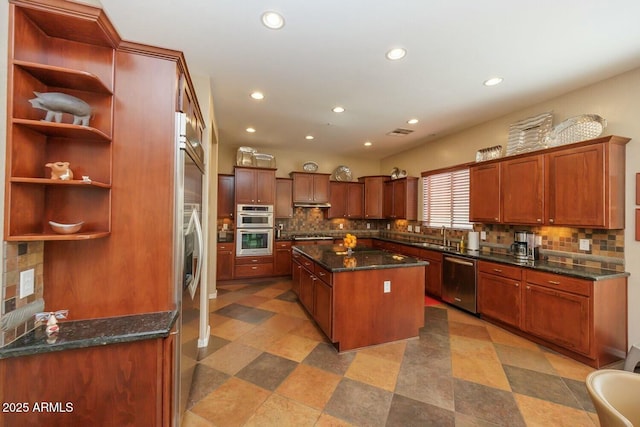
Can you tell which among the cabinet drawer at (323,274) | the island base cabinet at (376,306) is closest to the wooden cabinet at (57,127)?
the cabinet drawer at (323,274)

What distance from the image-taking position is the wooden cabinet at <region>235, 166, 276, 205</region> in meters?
5.20

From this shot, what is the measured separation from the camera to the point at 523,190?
323cm

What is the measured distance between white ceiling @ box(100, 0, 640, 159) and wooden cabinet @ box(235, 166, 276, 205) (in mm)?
1637

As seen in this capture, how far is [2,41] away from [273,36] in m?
1.59

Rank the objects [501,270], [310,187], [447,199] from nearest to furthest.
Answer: [501,270], [447,199], [310,187]

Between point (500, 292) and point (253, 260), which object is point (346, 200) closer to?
point (253, 260)

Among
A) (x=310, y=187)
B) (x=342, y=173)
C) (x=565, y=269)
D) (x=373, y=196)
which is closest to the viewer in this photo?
(x=565, y=269)

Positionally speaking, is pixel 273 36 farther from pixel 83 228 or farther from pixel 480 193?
pixel 480 193

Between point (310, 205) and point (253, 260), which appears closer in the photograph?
point (253, 260)

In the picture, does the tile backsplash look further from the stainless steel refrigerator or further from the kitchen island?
the kitchen island

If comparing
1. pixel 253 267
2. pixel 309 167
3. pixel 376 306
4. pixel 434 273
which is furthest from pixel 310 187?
pixel 376 306

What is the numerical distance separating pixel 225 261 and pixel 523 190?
16.5 feet

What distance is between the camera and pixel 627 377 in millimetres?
1008

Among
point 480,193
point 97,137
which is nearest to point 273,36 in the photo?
point 97,137
